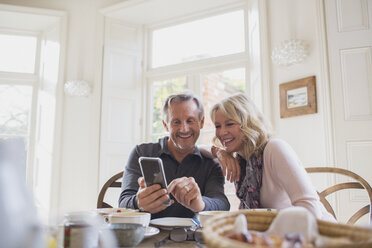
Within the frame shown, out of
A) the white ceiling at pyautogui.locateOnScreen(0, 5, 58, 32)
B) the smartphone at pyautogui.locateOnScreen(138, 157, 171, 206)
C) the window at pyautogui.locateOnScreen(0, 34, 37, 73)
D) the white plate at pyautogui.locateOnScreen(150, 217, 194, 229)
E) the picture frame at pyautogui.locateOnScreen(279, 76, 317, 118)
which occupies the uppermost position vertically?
the white ceiling at pyautogui.locateOnScreen(0, 5, 58, 32)

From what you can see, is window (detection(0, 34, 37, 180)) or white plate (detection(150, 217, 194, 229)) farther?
window (detection(0, 34, 37, 180))

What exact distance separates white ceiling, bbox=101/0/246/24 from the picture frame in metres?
1.42

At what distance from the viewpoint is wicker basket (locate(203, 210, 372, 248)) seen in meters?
0.44

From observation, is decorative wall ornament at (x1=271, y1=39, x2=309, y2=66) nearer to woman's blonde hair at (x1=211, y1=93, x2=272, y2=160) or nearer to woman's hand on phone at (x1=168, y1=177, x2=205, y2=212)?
woman's blonde hair at (x1=211, y1=93, x2=272, y2=160)

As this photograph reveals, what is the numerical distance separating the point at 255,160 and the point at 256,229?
80 centimetres

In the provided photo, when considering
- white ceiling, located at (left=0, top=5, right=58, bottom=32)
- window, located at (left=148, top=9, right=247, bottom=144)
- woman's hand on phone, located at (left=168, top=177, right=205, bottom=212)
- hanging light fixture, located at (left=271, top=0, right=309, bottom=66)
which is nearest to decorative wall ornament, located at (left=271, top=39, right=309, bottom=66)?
hanging light fixture, located at (left=271, top=0, right=309, bottom=66)

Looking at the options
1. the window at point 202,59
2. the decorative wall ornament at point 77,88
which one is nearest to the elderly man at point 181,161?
the window at point 202,59

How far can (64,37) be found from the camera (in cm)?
402

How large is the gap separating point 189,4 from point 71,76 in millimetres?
1806

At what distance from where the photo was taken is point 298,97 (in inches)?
107

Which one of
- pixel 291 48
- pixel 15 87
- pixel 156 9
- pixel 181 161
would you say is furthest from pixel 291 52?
pixel 15 87

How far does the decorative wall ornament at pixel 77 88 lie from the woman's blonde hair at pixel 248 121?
109 inches

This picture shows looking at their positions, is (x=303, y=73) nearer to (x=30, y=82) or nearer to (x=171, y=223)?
(x=171, y=223)

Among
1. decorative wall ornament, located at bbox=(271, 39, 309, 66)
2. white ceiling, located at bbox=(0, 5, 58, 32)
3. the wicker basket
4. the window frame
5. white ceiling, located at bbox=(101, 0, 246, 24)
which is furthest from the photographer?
the window frame
